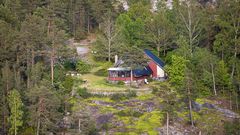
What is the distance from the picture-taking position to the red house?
53594 mm

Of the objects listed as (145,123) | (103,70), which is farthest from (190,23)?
(145,123)

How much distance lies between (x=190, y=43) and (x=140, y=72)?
1054 cm

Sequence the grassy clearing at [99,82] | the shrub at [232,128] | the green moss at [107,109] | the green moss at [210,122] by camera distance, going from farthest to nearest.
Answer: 1. the grassy clearing at [99,82]
2. the green moss at [107,109]
3. the green moss at [210,122]
4. the shrub at [232,128]

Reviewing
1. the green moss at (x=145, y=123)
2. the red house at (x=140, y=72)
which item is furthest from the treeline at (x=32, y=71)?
the green moss at (x=145, y=123)

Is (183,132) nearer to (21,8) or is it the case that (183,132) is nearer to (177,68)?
(177,68)

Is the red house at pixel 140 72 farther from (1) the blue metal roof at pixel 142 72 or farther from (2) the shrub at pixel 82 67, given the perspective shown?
(2) the shrub at pixel 82 67

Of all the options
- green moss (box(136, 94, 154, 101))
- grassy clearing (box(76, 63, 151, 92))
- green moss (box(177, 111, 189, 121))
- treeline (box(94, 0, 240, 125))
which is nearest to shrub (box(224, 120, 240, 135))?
treeline (box(94, 0, 240, 125))

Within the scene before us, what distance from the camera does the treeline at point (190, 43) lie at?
4991 centimetres

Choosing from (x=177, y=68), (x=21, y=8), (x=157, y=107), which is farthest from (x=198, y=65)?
(x=21, y=8)

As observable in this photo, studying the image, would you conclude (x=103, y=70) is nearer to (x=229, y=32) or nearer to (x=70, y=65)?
(x=70, y=65)

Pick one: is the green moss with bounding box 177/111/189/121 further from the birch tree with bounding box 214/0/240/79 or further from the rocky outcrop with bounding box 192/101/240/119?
the birch tree with bounding box 214/0/240/79

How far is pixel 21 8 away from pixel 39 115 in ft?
114

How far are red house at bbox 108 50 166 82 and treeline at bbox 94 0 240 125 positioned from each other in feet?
4.51

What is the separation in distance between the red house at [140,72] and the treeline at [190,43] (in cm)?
137
